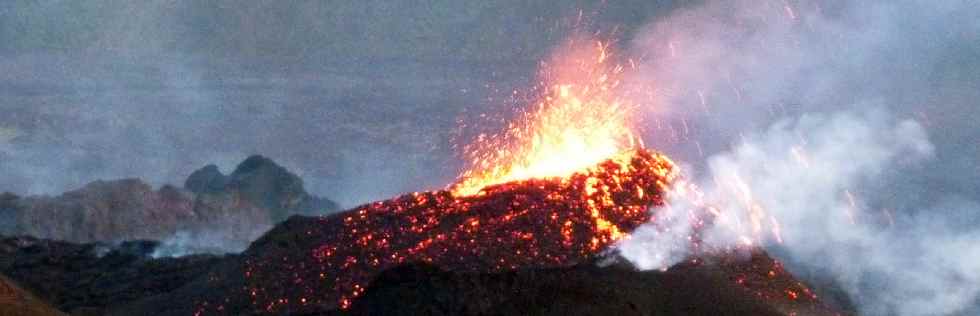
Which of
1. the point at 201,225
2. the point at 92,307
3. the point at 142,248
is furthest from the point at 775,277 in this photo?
the point at 201,225

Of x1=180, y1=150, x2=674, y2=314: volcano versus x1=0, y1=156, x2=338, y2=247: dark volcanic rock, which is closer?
x1=180, y1=150, x2=674, y2=314: volcano

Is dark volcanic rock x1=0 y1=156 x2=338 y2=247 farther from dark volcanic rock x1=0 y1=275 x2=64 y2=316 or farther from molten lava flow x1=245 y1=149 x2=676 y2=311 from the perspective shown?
dark volcanic rock x1=0 y1=275 x2=64 y2=316

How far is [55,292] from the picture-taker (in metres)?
17.4

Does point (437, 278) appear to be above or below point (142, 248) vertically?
below

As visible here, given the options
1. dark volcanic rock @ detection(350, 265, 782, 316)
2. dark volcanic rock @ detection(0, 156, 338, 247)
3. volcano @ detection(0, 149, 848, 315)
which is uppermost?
dark volcanic rock @ detection(0, 156, 338, 247)

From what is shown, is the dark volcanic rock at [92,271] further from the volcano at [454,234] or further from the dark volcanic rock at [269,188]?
the dark volcanic rock at [269,188]

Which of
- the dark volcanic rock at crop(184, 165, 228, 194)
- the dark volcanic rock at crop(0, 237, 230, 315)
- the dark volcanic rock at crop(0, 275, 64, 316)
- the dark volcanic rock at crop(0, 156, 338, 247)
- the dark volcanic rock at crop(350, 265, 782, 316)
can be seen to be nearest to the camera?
the dark volcanic rock at crop(350, 265, 782, 316)

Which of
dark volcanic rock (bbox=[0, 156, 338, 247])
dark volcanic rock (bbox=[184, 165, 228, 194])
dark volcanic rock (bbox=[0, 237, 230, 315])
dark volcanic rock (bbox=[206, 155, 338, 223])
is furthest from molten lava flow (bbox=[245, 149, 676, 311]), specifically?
dark volcanic rock (bbox=[184, 165, 228, 194])

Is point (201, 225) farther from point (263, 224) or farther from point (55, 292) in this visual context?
point (55, 292)

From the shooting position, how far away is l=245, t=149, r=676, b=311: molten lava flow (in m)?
13.7

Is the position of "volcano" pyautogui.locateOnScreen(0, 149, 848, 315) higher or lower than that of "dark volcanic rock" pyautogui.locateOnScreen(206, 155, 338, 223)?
lower

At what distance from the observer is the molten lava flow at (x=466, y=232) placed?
13727mm

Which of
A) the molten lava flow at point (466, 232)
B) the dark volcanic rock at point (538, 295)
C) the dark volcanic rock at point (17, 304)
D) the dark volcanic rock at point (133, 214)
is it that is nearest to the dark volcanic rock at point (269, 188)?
the dark volcanic rock at point (133, 214)

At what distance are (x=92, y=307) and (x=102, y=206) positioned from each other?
1620 cm
